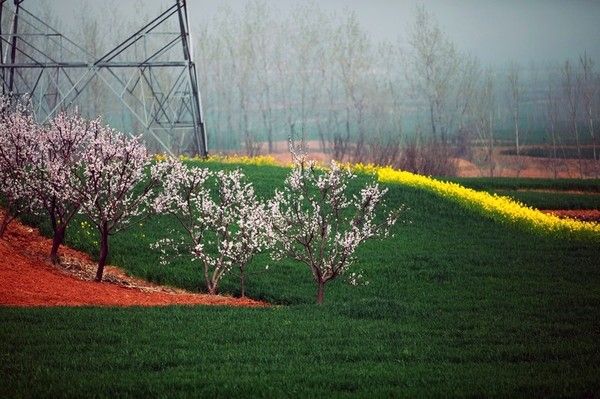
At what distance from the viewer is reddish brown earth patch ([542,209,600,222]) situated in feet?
106

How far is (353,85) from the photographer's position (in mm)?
52844

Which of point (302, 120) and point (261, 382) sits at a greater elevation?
point (302, 120)

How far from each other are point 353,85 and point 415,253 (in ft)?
100

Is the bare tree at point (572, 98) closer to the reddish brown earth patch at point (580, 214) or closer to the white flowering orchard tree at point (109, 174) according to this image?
the reddish brown earth patch at point (580, 214)

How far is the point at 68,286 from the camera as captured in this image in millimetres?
18234

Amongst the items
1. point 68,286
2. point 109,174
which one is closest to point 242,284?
point 68,286

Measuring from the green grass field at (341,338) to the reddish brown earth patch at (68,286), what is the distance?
76cm

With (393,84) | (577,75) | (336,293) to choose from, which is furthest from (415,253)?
(393,84)

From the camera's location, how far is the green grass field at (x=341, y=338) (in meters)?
10.1

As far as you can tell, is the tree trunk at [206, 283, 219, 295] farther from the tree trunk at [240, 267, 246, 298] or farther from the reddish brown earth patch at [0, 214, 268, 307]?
the tree trunk at [240, 267, 246, 298]

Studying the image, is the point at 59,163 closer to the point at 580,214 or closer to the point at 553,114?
the point at 580,214

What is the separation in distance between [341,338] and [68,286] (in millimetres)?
7183

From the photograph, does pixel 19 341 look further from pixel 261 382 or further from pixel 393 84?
pixel 393 84

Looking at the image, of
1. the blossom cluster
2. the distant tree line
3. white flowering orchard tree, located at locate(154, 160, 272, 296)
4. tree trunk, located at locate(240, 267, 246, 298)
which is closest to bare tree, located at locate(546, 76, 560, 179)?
the distant tree line
